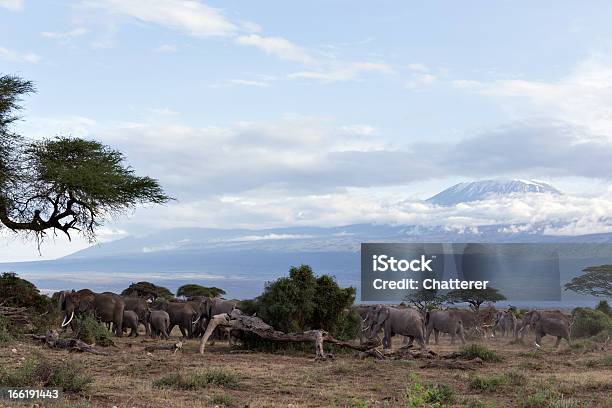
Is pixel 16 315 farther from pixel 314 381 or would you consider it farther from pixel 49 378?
pixel 314 381

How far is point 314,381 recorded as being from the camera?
54.2 feet

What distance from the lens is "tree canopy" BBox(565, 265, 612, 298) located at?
65188 millimetres

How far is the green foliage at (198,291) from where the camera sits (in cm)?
5347

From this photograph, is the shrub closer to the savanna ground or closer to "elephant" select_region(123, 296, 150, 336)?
the savanna ground

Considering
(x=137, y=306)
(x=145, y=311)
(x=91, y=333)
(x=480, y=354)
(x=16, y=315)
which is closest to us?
(x=480, y=354)

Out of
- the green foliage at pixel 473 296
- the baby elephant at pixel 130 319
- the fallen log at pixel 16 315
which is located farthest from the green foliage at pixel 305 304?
the green foliage at pixel 473 296

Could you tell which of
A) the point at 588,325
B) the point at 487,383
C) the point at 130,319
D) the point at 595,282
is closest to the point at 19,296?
the point at 130,319

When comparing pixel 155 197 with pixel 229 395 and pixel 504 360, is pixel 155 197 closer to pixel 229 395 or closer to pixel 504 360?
pixel 504 360

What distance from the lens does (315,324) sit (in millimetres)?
26172

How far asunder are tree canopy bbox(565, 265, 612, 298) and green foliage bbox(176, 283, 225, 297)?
32.3 metres

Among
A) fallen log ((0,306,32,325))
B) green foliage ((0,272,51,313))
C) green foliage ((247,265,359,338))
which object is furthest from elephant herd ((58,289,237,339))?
green foliage ((247,265,359,338))

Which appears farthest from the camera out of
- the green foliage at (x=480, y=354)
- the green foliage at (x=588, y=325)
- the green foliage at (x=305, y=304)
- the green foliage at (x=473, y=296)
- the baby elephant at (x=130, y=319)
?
the green foliage at (x=473, y=296)

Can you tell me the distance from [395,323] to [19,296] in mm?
13816

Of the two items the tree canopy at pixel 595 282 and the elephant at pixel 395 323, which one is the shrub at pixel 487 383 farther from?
the tree canopy at pixel 595 282
